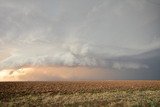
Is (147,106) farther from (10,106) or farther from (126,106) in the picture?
(10,106)

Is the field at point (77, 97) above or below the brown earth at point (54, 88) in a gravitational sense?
below

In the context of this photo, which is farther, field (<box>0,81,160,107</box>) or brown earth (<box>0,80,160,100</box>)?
brown earth (<box>0,80,160,100</box>)

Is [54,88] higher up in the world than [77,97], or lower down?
higher up

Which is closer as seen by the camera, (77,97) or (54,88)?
(77,97)

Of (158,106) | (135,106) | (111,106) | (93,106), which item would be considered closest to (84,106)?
(93,106)

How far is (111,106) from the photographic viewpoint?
26828mm

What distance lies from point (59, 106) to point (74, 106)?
1380mm

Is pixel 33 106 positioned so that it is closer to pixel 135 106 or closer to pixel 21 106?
pixel 21 106

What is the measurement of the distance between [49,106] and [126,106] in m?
7.05

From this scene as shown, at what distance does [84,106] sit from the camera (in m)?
27.8

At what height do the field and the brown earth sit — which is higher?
the brown earth

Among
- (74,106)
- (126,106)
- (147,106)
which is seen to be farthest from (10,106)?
(147,106)

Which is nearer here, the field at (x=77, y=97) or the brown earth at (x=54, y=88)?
the field at (x=77, y=97)

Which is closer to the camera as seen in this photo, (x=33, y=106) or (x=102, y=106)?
(x=102, y=106)
